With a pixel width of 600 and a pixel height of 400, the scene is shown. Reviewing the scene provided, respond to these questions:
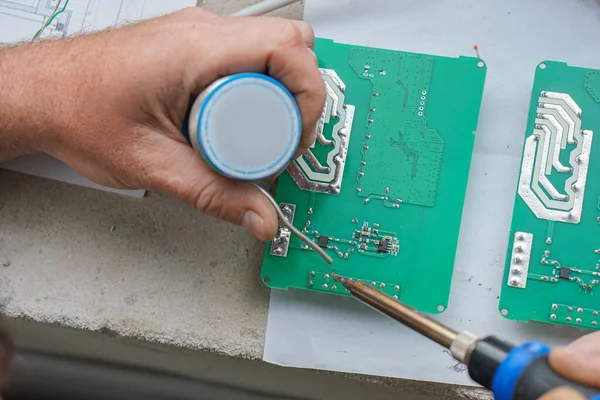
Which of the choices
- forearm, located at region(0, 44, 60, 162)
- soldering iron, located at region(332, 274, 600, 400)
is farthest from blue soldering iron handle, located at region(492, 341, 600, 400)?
forearm, located at region(0, 44, 60, 162)

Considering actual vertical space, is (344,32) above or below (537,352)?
above

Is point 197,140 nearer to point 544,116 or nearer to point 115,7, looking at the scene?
point 115,7

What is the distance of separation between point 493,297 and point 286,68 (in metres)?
0.57

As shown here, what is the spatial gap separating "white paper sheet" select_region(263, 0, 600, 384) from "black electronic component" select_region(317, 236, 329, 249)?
0.34 ft

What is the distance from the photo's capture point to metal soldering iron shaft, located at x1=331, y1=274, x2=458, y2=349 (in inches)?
25.4

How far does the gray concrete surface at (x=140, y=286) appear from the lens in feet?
3.47

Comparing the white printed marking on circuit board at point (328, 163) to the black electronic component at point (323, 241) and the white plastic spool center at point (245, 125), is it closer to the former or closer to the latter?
the black electronic component at point (323, 241)

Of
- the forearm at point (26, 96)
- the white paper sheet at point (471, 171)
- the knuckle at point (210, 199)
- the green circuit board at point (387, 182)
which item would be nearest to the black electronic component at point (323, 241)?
the green circuit board at point (387, 182)

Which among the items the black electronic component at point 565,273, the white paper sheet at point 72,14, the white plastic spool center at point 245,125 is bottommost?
the black electronic component at point 565,273

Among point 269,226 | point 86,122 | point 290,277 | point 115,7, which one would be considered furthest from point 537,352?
point 115,7

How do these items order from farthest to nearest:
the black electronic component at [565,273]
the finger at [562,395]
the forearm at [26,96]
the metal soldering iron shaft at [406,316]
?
the black electronic component at [565,273] → the forearm at [26,96] → the metal soldering iron shaft at [406,316] → the finger at [562,395]

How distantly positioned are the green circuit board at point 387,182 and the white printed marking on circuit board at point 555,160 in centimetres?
11

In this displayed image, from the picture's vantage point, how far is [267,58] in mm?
784

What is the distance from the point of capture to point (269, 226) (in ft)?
2.77
